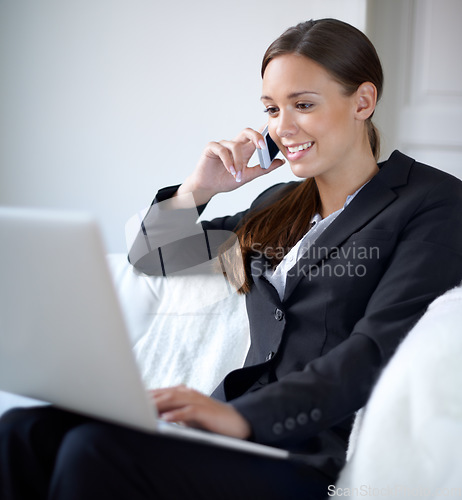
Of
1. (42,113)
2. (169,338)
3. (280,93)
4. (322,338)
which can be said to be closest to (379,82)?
(280,93)

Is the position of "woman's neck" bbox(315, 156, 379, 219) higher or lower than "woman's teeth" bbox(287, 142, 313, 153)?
lower

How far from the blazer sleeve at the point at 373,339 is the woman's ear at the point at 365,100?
25cm

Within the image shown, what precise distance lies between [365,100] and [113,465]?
964 millimetres

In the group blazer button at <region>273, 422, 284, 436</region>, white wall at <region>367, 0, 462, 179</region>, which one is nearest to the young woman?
blazer button at <region>273, 422, 284, 436</region>

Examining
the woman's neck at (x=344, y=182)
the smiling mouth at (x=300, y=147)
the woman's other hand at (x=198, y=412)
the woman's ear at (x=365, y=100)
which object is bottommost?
the woman's other hand at (x=198, y=412)

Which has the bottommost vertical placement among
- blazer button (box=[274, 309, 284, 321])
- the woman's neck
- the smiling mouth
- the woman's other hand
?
blazer button (box=[274, 309, 284, 321])

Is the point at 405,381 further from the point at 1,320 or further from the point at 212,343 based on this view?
the point at 212,343

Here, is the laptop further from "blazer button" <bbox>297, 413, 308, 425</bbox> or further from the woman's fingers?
the woman's fingers

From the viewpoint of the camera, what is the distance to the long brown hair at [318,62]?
4.62 ft

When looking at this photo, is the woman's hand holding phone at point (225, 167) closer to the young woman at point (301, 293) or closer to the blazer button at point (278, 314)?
the young woman at point (301, 293)

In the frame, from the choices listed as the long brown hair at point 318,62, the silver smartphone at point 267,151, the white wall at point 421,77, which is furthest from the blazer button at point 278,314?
the white wall at point 421,77

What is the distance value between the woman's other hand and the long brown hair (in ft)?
1.78

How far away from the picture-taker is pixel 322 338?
133 centimetres

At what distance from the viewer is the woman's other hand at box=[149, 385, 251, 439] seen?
100 centimetres
